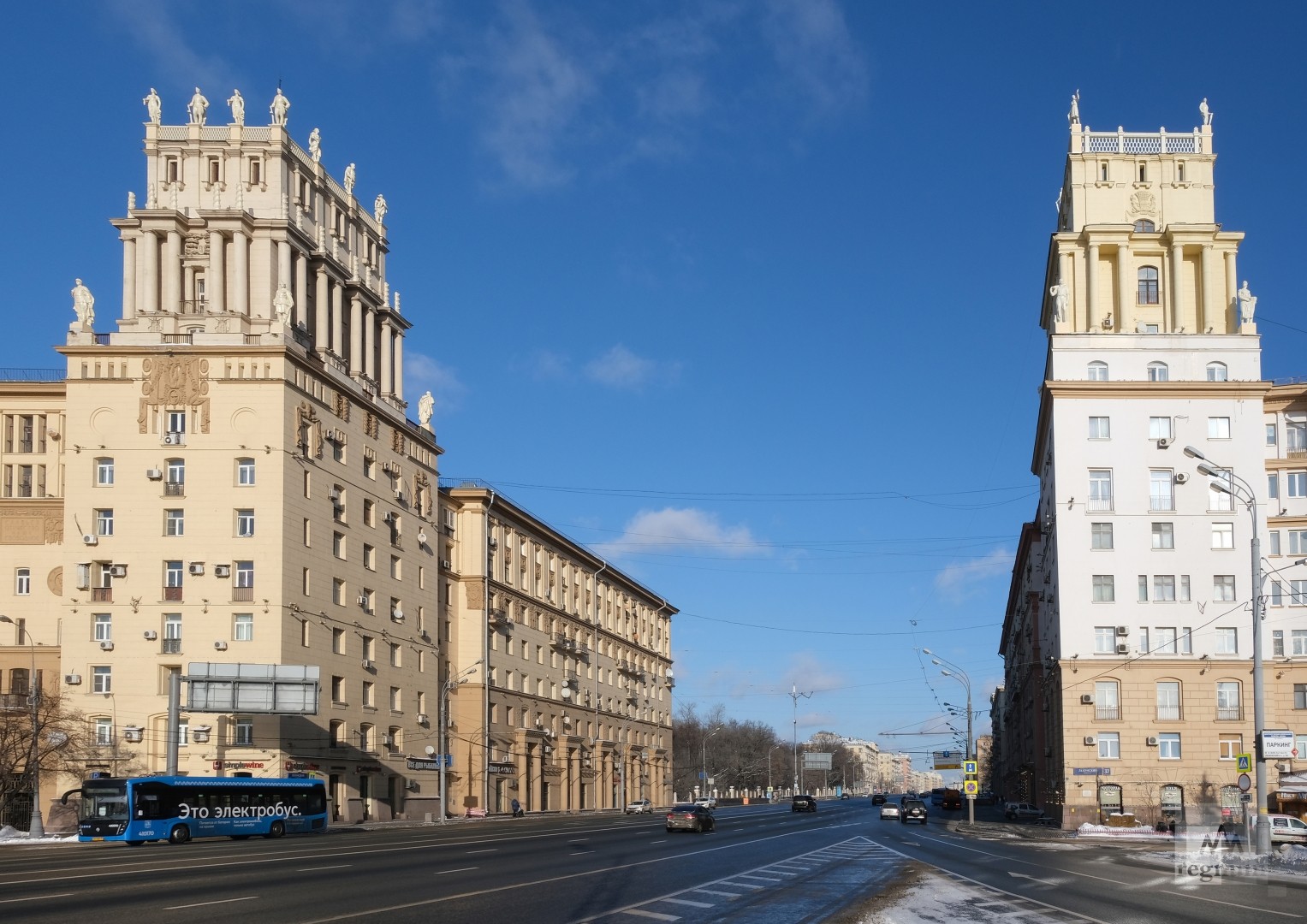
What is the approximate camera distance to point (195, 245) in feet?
225

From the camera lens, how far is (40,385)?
69562 millimetres

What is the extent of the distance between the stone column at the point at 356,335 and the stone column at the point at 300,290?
4864mm

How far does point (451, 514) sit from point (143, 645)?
27309mm

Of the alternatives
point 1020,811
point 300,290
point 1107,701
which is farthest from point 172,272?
point 1020,811

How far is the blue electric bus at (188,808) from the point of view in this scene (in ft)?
152

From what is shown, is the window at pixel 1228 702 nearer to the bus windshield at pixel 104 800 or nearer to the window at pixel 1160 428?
the window at pixel 1160 428

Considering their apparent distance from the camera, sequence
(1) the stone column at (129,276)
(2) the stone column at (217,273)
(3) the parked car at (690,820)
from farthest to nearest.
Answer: (1) the stone column at (129,276) → (2) the stone column at (217,273) → (3) the parked car at (690,820)

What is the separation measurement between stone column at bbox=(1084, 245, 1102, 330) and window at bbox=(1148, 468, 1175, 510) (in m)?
8.08

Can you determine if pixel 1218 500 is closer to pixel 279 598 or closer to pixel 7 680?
pixel 279 598

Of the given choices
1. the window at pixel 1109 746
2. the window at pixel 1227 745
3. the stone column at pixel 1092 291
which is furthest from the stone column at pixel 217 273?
the window at pixel 1227 745

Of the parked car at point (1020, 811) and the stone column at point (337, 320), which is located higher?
the stone column at point (337, 320)

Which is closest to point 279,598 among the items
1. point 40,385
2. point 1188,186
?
point 40,385

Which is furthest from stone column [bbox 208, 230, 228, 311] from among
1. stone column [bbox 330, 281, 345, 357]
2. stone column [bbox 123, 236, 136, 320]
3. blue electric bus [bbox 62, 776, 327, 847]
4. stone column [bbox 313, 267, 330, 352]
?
blue electric bus [bbox 62, 776, 327, 847]

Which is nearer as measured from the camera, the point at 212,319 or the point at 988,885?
the point at 988,885
